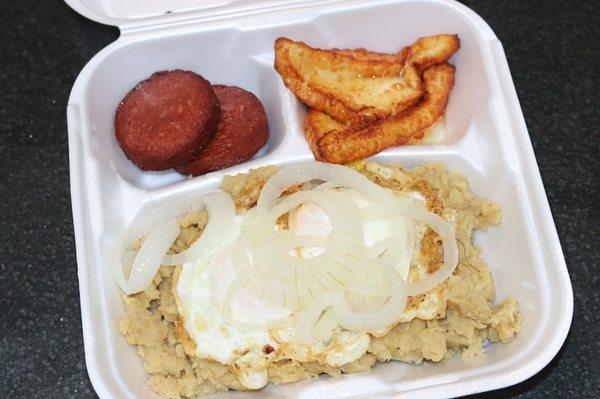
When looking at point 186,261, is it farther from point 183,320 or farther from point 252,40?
point 252,40

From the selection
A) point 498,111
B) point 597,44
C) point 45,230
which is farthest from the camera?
point 597,44

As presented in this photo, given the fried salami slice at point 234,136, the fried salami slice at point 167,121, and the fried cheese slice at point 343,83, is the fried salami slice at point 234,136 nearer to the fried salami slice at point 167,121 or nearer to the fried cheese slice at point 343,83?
the fried salami slice at point 167,121

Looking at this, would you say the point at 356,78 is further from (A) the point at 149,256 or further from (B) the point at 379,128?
(A) the point at 149,256

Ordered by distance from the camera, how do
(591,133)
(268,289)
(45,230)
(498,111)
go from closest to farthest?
(268,289) → (498,111) → (45,230) → (591,133)

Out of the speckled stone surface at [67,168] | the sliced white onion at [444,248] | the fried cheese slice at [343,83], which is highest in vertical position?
the fried cheese slice at [343,83]

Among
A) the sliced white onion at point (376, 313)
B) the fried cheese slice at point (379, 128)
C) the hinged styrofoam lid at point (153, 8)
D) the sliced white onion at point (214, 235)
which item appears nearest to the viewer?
the sliced white onion at point (376, 313)

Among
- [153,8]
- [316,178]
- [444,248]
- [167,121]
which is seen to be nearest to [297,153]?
[316,178]

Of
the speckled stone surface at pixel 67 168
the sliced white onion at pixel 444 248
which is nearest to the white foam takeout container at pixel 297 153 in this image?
the sliced white onion at pixel 444 248

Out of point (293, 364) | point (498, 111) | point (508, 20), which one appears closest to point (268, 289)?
point (293, 364)
